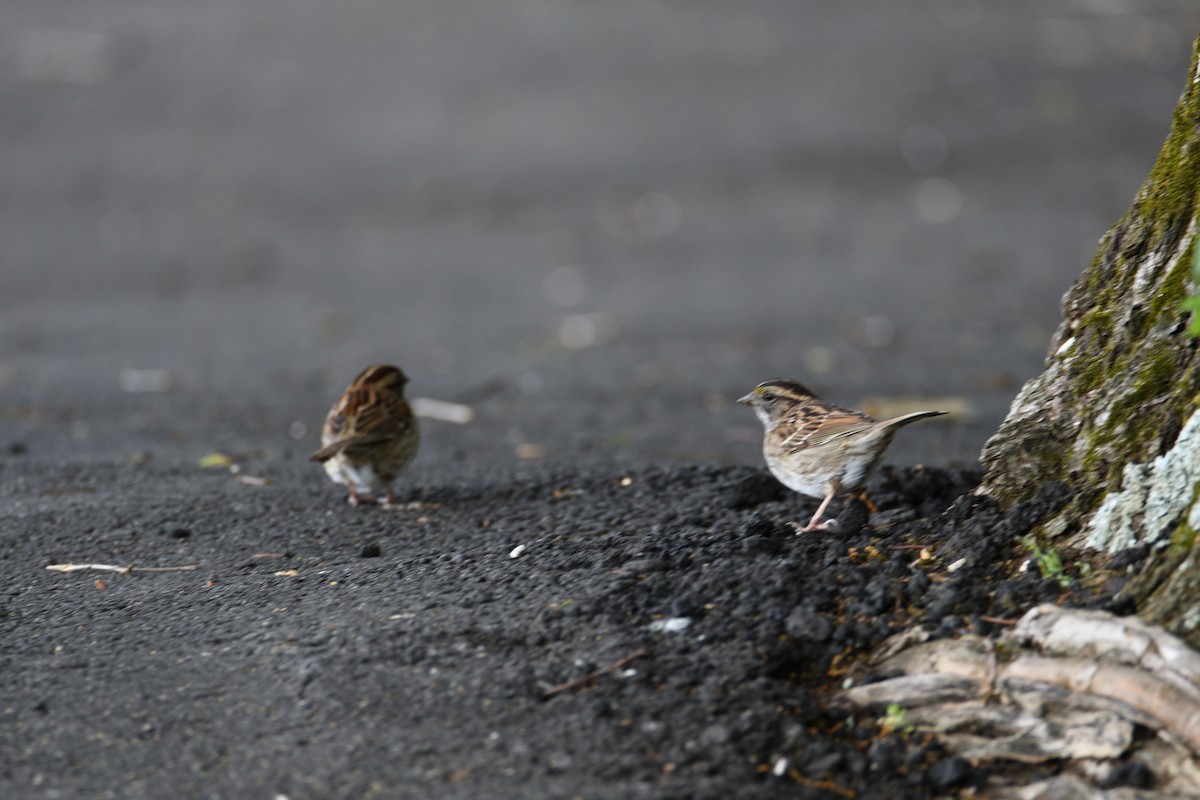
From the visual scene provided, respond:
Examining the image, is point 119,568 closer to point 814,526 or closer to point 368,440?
point 368,440

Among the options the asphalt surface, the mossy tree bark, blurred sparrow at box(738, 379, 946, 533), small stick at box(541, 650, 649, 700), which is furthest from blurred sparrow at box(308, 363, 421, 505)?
the mossy tree bark

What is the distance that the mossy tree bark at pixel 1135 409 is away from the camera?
4.33m

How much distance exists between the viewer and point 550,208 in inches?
728

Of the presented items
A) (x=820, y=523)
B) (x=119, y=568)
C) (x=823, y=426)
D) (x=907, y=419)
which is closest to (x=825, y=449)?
(x=823, y=426)

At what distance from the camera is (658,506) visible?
627cm

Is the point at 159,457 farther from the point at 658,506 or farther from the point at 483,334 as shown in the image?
the point at 483,334

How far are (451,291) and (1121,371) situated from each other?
1175 centimetres

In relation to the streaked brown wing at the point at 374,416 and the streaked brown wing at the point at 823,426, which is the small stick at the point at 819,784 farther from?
the streaked brown wing at the point at 374,416

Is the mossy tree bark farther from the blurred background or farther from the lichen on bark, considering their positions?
the blurred background

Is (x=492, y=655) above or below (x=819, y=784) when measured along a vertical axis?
above

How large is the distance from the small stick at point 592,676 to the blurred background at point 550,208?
3992 mm

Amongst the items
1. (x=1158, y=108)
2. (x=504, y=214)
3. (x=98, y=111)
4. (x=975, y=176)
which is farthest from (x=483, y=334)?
(x=1158, y=108)

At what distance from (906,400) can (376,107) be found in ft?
43.6

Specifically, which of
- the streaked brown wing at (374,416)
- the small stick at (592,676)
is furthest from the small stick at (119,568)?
the small stick at (592,676)
